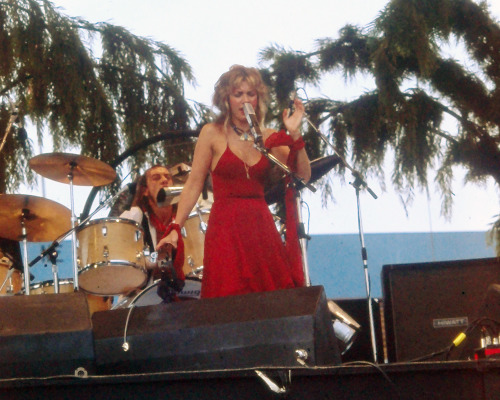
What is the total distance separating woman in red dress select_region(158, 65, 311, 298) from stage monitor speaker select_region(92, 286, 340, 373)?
874 mm

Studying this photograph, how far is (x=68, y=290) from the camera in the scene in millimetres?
5074

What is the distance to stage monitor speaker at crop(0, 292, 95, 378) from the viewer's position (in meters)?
2.16

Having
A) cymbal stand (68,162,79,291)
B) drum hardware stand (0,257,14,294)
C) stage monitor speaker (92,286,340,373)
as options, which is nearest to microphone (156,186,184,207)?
cymbal stand (68,162,79,291)

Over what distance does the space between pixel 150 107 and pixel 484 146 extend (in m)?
2.31

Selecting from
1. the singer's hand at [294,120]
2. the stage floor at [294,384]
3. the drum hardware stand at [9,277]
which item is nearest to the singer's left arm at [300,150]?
the singer's hand at [294,120]

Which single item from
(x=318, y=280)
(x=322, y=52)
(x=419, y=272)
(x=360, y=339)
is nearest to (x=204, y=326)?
(x=419, y=272)

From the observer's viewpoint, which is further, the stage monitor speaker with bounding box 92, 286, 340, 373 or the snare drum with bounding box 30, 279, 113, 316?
the snare drum with bounding box 30, 279, 113, 316

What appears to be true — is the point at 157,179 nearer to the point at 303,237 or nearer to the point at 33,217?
the point at 33,217

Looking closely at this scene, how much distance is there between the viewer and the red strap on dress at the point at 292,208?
3154 millimetres

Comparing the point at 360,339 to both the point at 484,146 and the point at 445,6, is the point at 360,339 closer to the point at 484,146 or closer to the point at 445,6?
the point at 484,146

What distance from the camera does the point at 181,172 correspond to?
512 centimetres

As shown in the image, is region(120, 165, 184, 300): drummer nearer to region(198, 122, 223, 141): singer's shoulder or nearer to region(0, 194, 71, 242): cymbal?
region(0, 194, 71, 242): cymbal

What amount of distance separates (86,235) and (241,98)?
182 centimetres

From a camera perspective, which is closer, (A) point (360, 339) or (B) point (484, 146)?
(A) point (360, 339)
